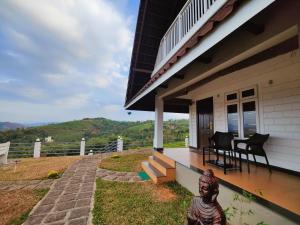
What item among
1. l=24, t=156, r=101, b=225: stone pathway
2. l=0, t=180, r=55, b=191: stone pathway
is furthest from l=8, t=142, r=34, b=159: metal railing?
l=24, t=156, r=101, b=225: stone pathway

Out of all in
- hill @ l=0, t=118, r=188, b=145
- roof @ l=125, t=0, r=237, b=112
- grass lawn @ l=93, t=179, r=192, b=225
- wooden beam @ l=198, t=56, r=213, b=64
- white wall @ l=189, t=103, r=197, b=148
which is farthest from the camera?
hill @ l=0, t=118, r=188, b=145

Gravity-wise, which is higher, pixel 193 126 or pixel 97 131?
pixel 193 126

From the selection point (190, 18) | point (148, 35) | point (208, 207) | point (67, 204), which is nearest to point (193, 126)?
point (148, 35)

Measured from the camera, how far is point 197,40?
92.8 inches

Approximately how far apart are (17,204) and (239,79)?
6895mm

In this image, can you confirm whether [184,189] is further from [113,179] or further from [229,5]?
[229,5]

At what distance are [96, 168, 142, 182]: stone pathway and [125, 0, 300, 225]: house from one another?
0.67 metres

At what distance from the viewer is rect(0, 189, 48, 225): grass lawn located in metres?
3.01

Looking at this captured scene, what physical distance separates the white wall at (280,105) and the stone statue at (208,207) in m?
3.46

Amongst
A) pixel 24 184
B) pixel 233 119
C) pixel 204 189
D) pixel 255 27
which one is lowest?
pixel 24 184

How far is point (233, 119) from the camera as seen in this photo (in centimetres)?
538

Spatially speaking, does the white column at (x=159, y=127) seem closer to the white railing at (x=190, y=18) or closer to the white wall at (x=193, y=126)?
the white wall at (x=193, y=126)

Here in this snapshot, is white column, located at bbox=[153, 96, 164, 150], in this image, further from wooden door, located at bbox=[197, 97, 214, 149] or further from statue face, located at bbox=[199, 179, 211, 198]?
statue face, located at bbox=[199, 179, 211, 198]

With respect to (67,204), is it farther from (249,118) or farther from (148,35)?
(148,35)
